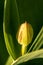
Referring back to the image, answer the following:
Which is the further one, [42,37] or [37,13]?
[37,13]

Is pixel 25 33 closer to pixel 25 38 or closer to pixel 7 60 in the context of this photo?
pixel 25 38

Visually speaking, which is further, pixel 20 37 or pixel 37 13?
pixel 37 13

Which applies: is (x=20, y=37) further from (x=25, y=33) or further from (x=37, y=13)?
(x=37, y=13)

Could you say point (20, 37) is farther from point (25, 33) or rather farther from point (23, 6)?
point (23, 6)

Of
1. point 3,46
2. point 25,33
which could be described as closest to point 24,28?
point 25,33

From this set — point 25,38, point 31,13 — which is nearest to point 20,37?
point 25,38

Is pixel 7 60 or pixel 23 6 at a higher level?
pixel 23 6
